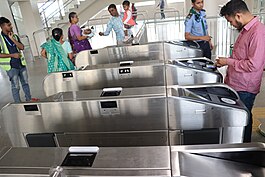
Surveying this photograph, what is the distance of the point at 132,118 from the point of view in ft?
5.23

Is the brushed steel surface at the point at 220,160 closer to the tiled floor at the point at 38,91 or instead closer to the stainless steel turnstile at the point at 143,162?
the stainless steel turnstile at the point at 143,162

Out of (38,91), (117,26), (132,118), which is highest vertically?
(117,26)

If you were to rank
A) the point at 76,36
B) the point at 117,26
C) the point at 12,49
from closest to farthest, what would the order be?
the point at 12,49, the point at 76,36, the point at 117,26

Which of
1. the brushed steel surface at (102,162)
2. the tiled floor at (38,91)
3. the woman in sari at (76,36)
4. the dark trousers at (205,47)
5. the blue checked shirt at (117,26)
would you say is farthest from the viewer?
the blue checked shirt at (117,26)

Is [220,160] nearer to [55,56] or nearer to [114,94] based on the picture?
→ [114,94]

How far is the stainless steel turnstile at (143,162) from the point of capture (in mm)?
859

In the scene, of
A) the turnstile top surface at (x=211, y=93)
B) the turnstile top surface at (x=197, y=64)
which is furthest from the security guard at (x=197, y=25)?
the turnstile top surface at (x=211, y=93)

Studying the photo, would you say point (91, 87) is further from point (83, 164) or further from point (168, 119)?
point (83, 164)

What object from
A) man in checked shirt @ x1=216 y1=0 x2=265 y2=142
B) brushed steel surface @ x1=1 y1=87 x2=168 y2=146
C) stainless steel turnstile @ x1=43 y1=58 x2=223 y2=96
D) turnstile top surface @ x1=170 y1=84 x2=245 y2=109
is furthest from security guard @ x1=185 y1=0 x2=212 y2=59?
brushed steel surface @ x1=1 y1=87 x2=168 y2=146

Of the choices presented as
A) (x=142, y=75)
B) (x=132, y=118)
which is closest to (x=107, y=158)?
(x=132, y=118)

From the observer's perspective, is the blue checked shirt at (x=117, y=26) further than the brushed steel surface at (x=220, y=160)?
Yes

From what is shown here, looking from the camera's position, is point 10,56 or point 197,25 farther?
point 10,56

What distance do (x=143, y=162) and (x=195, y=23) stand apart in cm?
244

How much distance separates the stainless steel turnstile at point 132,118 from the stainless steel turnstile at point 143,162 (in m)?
0.54
